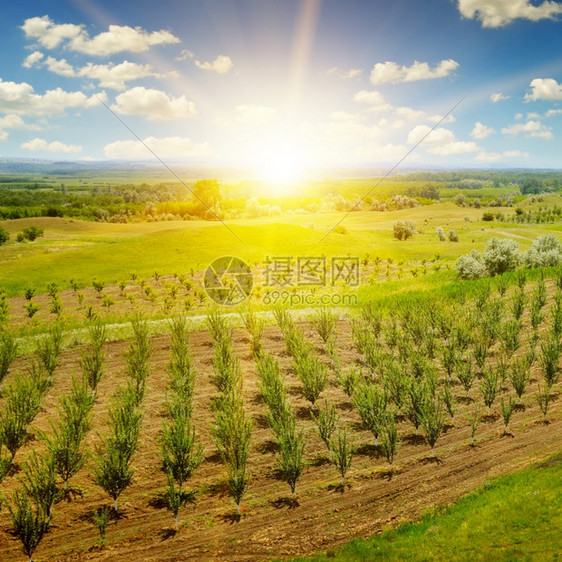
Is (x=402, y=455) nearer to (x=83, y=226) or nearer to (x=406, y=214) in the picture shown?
(x=83, y=226)

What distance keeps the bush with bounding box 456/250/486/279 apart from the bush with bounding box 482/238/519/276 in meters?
0.82

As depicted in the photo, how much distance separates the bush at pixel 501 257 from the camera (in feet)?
115

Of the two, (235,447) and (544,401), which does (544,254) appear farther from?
(235,447)

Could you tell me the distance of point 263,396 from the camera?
49.7ft

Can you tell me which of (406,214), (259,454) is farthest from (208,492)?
(406,214)

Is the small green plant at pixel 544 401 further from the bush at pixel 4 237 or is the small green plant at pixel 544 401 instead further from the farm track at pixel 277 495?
the bush at pixel 4 237

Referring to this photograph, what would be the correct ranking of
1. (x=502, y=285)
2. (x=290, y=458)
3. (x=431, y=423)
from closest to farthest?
(x=290, y=458) → (x=431, y=423) → (x=502, y=285)

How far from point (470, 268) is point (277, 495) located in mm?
30617

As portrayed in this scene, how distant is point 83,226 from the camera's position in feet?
239

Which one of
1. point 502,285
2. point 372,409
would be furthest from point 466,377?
point 502,285

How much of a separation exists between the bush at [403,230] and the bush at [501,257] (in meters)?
27.9

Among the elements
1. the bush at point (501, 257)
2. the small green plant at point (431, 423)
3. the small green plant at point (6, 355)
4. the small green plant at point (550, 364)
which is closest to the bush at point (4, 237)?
the small green plant at point (6, 355)

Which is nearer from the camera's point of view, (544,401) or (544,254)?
(544,401)

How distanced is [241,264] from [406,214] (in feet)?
163
